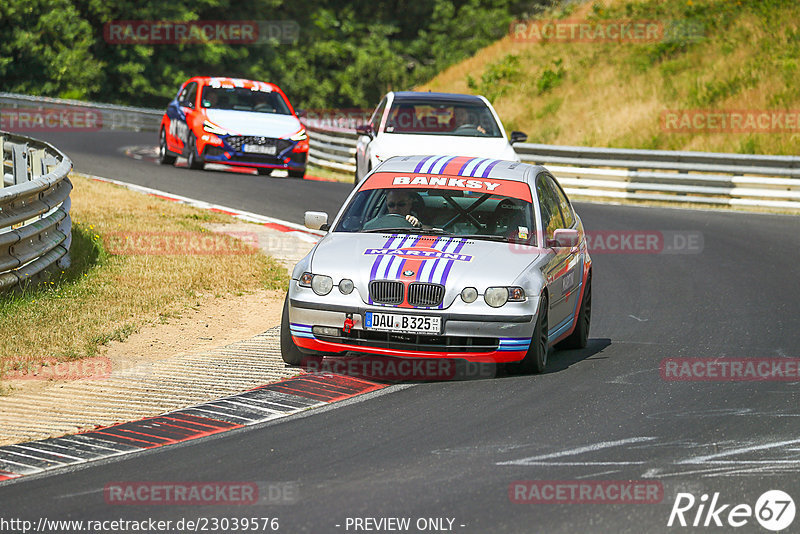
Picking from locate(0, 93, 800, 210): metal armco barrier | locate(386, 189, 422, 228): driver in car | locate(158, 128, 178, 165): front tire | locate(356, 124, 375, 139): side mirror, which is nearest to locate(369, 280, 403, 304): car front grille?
locate(386, 189, 422, 228): driver in car

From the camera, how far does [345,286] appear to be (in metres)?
8.67

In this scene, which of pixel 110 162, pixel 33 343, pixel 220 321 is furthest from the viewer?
pixel 110 162

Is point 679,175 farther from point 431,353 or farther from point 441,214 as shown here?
point 431,353

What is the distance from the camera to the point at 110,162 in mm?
24844

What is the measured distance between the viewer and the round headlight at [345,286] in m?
8.66

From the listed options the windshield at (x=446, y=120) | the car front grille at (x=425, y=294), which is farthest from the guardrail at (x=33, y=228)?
the windshield at (x=446, y=120)

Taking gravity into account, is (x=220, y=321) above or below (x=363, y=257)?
below

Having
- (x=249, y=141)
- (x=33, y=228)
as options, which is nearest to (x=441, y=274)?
(x=33, y=228)

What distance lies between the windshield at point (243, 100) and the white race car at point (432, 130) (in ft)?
15.7

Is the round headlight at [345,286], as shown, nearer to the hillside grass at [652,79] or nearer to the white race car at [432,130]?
the white race car at [432,130]

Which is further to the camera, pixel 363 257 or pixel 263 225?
pixel 263 225

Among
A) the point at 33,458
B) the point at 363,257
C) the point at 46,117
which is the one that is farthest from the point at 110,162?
the point at 33,458

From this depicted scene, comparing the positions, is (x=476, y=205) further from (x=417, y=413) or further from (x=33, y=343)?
(x=33, y=343)

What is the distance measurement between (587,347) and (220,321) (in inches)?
127
